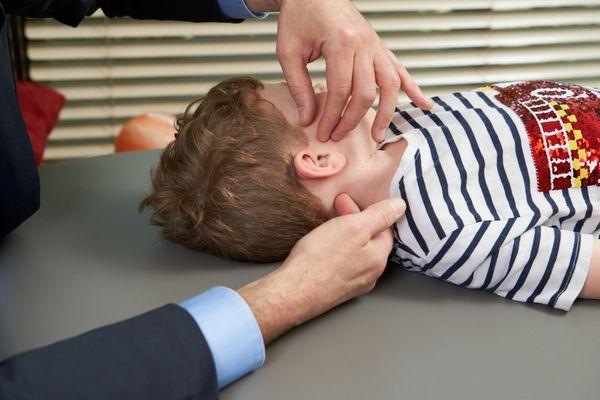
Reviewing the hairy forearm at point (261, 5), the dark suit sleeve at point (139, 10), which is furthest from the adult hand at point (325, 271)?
the dark suit sleeve at point (139, 10)

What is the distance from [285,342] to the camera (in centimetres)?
92

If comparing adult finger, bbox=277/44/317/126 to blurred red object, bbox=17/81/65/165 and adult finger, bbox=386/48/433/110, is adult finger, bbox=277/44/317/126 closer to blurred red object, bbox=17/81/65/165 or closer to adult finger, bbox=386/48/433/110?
adult finger, bbox=386/48/433/110

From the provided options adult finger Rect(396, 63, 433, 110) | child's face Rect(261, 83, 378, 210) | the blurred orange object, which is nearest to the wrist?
child's face Rect(261, 83, 378, 210)

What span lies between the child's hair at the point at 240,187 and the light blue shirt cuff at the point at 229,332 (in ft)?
0.73

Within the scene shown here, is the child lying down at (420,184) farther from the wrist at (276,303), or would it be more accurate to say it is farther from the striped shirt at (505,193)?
the wrist at (276,303)

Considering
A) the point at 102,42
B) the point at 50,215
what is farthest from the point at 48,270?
the point at 102,42

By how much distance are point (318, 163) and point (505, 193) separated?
0.28 metres

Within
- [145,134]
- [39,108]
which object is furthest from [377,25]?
[39,108]

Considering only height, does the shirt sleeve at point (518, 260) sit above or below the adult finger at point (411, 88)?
below

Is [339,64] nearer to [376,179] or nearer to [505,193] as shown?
[376,179]

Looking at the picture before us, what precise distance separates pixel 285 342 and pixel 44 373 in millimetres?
295

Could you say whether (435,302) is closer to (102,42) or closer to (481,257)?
(481,257)

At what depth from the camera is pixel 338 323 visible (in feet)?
3.13

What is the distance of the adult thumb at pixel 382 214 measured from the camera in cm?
100
